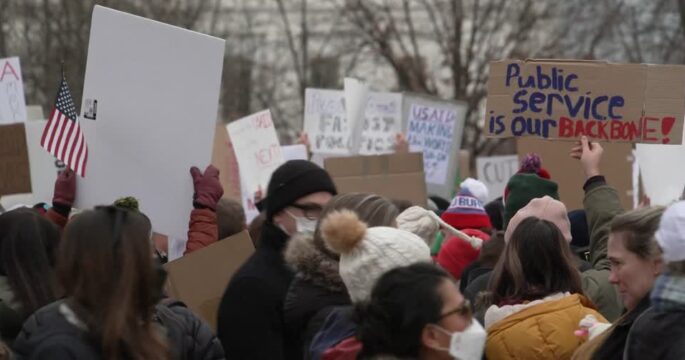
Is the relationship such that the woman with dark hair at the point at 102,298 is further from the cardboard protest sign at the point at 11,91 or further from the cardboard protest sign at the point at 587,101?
the cardboard protest sign at the point at 11,91

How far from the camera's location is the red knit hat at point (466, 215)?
8.24 m

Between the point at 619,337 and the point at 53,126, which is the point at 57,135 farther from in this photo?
the point at 619,337

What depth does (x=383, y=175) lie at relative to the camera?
1098 cm

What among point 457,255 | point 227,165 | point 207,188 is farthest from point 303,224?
point 227,165

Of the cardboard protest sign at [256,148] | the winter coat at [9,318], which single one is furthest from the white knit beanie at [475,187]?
the winter coat at [9,318]

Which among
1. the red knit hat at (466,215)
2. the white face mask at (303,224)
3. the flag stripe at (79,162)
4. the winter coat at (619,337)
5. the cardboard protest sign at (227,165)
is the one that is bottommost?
the cardboard protest sign at (227,165)

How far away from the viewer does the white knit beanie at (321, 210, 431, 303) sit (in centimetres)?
445

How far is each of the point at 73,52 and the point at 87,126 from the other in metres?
21.1

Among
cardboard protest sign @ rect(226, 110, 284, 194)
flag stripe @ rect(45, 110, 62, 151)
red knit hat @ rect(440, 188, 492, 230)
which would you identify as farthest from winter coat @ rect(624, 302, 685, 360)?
cardboard protest sign @ rect(226, 110, 284, 194)

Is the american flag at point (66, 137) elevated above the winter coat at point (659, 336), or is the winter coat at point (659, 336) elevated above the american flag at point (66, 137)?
the american flag at point (66, 137)

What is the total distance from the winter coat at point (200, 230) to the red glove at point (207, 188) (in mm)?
38

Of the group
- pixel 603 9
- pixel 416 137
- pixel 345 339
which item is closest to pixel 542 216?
pixel 345 339

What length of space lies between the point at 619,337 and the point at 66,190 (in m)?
3.03

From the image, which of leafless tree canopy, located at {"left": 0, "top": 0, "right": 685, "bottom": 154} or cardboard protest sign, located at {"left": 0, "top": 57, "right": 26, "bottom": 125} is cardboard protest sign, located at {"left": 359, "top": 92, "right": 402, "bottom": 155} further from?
leafless tree canopy, located at {"left": 0, "top": 0, "right": 685, "bottom": 154}
